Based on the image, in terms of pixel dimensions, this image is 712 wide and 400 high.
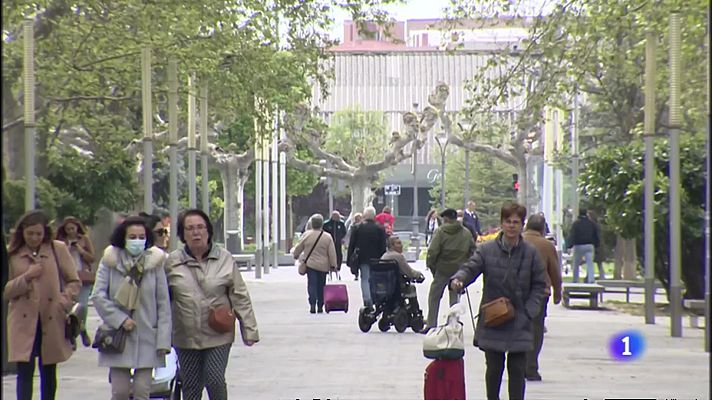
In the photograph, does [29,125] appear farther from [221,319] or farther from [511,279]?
[221,319]

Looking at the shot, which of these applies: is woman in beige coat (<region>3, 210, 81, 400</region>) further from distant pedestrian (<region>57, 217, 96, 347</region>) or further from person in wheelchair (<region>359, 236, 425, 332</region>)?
Result: person in wheelchair (<region>359, 236, 425, 332</region>)

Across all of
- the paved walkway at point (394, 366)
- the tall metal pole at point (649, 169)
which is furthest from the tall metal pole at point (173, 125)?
the tall metal pole at point (649, 169)

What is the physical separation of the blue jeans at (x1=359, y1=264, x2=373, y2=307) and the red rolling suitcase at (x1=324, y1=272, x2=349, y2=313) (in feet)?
4.87

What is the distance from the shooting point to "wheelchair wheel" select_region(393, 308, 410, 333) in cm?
2172

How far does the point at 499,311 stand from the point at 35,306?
2.99 meters

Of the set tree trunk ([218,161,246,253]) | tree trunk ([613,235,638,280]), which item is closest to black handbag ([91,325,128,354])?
tree trunk ([613,235,638,280])

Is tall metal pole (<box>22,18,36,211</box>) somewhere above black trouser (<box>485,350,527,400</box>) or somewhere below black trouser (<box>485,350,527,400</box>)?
above

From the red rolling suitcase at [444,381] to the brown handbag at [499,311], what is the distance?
0.44m

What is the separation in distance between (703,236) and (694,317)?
1732 mm

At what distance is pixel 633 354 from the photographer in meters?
18.8

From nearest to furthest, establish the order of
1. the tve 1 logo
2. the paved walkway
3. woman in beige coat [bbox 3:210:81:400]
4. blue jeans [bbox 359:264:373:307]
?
woman in beige coat [bbox 3:210:81:400], the paved walkway, the tve 1 logo, blue jeans [bbox 359:264:373:307]

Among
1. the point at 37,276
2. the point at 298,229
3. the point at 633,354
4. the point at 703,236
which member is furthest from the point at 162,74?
the point at 298,229

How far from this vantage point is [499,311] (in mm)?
10922

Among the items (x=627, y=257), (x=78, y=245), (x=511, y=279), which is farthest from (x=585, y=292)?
(x=511, y=279)
